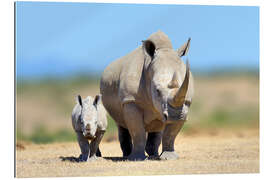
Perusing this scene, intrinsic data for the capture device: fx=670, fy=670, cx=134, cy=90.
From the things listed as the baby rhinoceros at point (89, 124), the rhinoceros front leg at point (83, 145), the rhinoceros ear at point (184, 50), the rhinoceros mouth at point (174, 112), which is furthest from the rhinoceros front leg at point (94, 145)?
the rhinoceros ear at point (184, 50)

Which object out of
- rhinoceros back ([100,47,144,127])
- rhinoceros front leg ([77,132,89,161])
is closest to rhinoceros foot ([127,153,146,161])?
rhinoceros front leg ([77,132,89,161])

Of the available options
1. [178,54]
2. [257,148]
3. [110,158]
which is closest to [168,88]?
[178,54]

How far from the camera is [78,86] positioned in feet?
57.4

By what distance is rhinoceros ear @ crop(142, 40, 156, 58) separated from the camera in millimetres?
13539

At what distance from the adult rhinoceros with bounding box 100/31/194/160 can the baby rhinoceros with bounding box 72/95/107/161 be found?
586 mm

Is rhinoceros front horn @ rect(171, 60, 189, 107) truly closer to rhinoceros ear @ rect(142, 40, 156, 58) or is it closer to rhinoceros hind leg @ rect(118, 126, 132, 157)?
rhinoceros ear @ rect(142, 40, 156, 58)

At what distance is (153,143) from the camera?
1499cm

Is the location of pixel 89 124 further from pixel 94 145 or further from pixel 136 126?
pixel 136 126

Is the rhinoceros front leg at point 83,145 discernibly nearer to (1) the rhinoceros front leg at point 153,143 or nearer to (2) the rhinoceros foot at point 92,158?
(2) the rhinoceros foot at point 92,158

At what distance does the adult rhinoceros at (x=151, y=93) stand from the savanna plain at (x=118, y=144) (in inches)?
24.8

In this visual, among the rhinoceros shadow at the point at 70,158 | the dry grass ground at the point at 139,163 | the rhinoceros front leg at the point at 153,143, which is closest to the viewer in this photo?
the dry grass ground at the point at 139,163

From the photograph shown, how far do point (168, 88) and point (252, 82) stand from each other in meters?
6.15

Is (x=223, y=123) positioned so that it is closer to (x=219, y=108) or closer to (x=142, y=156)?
(x=219, y=108)

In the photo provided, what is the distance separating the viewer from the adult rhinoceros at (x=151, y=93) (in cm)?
1231
